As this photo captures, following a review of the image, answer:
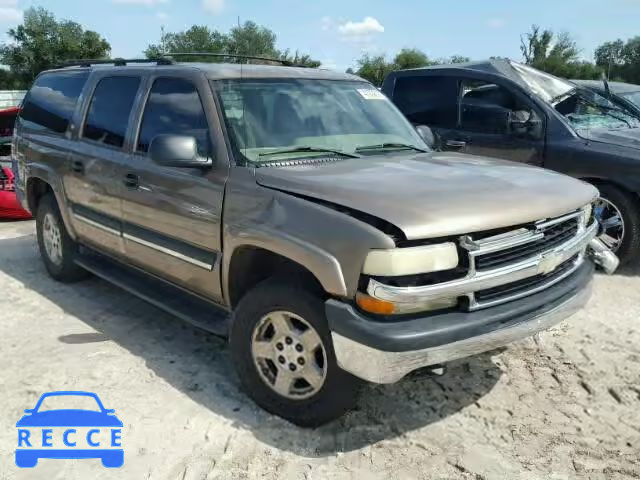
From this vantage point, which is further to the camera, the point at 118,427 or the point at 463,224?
the point at 118,427

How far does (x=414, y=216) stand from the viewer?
2715 millimetres

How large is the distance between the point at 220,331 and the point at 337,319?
3.39 ft

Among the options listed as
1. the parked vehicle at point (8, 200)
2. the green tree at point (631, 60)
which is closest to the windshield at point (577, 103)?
the parked vehicle at point (8, 200)

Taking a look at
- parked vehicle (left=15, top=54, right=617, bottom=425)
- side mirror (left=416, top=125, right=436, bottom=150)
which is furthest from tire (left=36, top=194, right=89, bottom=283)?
side mirror (left=416, top=125, right=436, bottom=150)

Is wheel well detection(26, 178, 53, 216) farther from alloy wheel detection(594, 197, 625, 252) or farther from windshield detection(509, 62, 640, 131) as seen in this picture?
alloy wheel detection(594, 197, 625, 252)

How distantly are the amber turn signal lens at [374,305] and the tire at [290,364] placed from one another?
0.25m

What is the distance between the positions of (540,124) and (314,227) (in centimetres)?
416

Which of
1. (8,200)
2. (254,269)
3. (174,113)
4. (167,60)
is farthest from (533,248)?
(8,200)

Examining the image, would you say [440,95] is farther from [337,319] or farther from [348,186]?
[337,319]

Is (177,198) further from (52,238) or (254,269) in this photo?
(52,238)

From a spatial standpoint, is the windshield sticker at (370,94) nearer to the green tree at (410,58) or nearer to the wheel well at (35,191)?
the wheel well at (35,191)

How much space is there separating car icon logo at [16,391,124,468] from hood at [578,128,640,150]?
16.5 ft

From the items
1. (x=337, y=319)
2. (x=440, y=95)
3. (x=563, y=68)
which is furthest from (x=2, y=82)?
(x=337, y=319)

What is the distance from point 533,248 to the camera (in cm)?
312
